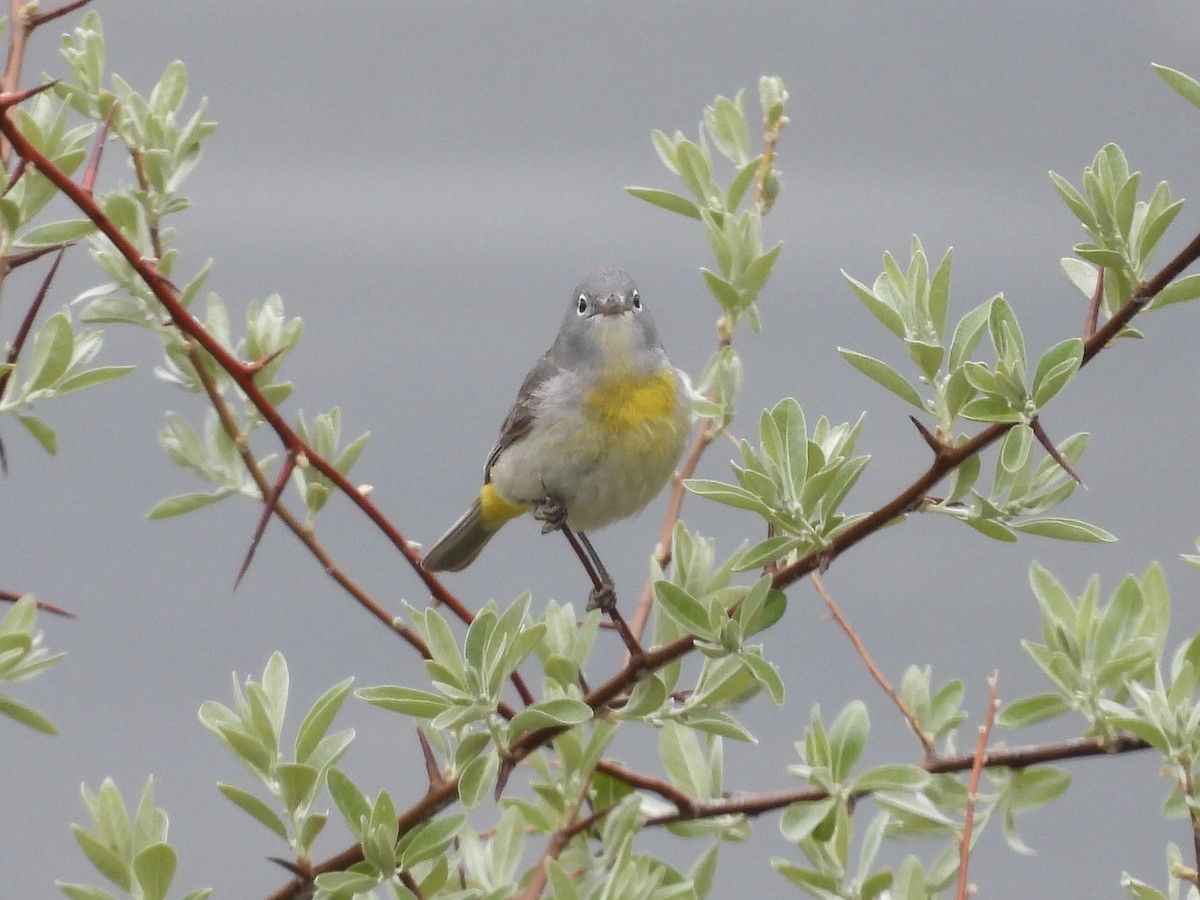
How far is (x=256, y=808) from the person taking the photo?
2.80 ft

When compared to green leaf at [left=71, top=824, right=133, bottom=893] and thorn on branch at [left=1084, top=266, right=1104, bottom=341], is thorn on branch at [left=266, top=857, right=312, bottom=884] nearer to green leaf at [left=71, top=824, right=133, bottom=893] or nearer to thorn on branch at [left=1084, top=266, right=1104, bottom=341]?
green leaf at [left=71, top=824, right=133, bottom=893]

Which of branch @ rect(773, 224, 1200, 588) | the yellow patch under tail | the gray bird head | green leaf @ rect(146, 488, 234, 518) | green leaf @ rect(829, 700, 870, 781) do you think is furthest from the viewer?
the yellow patch under tail

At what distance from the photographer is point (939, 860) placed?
99cm

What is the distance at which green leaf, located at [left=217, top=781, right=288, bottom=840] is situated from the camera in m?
0.82

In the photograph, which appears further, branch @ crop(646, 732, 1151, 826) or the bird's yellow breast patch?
the bird's yellow breast patch

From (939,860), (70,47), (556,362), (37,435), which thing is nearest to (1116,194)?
(939,860)

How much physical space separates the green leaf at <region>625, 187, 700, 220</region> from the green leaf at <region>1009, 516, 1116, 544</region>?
44cm

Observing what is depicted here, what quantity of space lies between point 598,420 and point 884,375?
0.89 metres

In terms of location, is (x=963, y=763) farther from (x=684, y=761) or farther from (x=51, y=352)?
(x=51, y=352)

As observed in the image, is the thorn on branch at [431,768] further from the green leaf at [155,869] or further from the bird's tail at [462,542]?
the bird's tail at [462,542]

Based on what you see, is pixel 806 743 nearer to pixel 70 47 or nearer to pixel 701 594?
pixel 701 594

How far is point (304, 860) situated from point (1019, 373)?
51 centimetres

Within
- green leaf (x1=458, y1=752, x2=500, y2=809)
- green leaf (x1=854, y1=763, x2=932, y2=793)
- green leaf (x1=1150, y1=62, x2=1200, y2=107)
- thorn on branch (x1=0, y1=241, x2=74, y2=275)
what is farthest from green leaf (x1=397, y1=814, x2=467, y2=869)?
green leaf (x1=1150, y1=62, x2=1200, y2=107)

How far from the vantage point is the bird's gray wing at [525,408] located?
1793 mm
